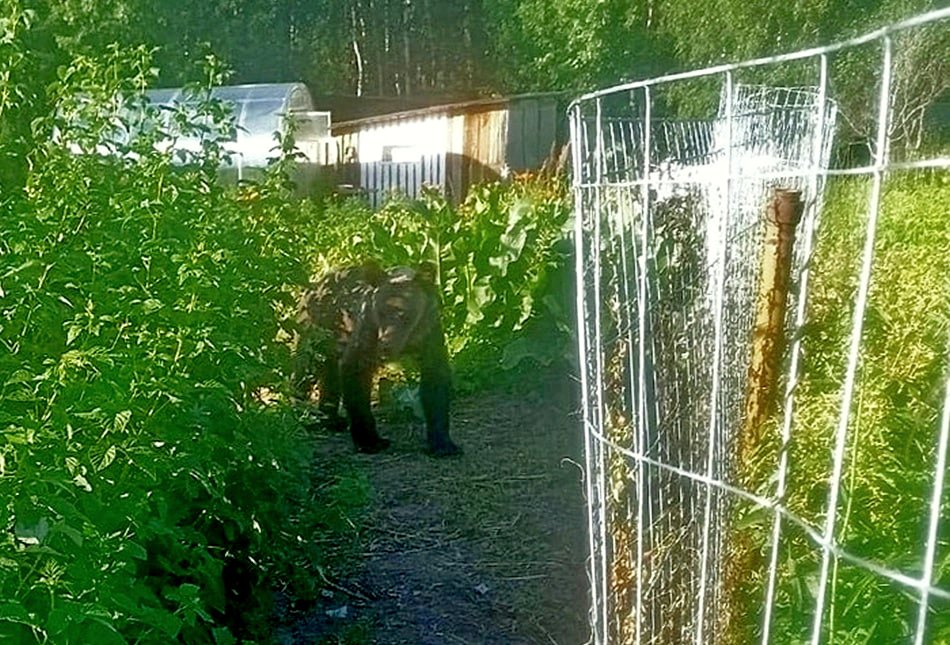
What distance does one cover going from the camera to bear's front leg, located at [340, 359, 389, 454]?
7.66 m

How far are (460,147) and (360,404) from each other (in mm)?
12926

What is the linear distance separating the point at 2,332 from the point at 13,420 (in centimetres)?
56

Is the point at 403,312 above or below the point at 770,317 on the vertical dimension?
below

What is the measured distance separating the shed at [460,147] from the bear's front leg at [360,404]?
466 inches

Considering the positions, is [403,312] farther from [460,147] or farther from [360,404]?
[460,147]

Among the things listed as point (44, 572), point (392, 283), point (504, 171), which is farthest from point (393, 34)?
point (44, 572)

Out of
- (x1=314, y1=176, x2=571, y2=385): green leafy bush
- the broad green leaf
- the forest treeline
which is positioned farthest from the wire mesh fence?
the forest treeline

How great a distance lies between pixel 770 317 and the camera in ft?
10.5

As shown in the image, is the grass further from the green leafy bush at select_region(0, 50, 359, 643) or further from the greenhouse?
the greenhouse

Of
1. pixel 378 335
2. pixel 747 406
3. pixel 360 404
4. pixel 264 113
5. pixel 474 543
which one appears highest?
pixel 264 113

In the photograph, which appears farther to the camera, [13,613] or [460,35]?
[460,35]

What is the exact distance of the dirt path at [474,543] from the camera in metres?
4.92

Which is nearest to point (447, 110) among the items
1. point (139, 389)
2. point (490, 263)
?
point (490, 263)

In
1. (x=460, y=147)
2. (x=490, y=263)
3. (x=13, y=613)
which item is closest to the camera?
(x=13, y=613)
